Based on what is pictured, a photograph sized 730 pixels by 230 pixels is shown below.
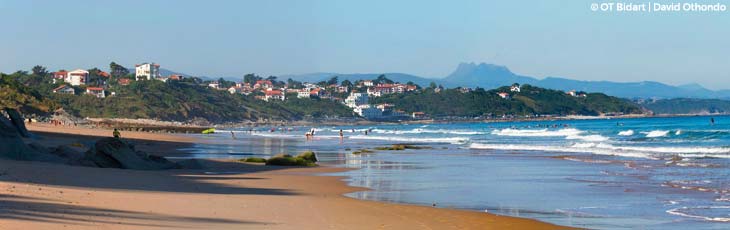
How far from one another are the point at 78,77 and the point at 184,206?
190439 mm

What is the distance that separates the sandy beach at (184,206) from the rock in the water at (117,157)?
1992 millimetres

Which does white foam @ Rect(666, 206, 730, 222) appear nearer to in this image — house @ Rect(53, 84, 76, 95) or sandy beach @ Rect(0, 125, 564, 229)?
sandy beach @ Rect(0, 125, 564, 229)

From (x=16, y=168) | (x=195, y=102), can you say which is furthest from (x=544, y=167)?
(x=195, y=102)


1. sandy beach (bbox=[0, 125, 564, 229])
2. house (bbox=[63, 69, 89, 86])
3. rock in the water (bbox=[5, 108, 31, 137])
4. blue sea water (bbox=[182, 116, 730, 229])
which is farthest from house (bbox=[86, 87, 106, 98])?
sandy beach (bbox=[0, 125, 564, 229])

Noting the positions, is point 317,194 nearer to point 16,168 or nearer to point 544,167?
point 16,168

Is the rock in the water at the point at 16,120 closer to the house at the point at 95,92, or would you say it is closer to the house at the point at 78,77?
the house at the point at 95,92

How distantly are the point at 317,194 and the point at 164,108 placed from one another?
151144mm

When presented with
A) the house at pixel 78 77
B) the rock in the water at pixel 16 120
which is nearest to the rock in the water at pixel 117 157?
the rock in the water at pixel 16 120

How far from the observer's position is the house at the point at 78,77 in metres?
193

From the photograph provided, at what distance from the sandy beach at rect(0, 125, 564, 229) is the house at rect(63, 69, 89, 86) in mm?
181854

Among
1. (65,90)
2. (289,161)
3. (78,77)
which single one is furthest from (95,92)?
(289,161)

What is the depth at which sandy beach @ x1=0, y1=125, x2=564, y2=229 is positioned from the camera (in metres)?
11.8

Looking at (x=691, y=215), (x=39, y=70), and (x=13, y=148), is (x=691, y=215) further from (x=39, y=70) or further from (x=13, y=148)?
(x=39, y=70)

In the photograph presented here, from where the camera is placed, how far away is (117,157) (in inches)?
904
